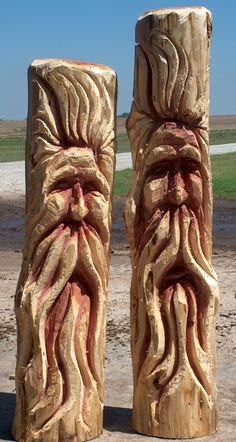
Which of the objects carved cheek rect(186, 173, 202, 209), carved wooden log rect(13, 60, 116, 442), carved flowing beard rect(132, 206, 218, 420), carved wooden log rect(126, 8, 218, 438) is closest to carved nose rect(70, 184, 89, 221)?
carved wooden log rect(13, 60, 116, 442)

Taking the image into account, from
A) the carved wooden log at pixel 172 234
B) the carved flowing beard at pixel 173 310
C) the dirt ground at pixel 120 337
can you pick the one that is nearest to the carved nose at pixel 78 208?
the carved wooden log at pixel 172 234

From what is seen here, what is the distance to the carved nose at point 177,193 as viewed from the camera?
5695 mm

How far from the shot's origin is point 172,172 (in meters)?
5.77

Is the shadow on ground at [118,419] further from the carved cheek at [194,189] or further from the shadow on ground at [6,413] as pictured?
the carved cheek at [194,189]

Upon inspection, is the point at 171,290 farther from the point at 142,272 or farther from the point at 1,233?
the point at 1,233

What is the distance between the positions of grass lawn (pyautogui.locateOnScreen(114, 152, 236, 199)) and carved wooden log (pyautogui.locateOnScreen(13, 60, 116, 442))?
521 inches

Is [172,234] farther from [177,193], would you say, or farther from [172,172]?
[172,172]

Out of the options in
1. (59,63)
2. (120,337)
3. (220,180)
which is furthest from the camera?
(220,180)

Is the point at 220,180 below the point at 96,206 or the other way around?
the other way around

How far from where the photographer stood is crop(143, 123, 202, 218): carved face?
224 inches

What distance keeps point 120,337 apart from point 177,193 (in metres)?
2.90

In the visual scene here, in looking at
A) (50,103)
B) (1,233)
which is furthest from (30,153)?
(1,233)

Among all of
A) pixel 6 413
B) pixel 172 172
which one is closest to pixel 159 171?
pixel 172 172

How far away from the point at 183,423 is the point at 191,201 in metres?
1.33
